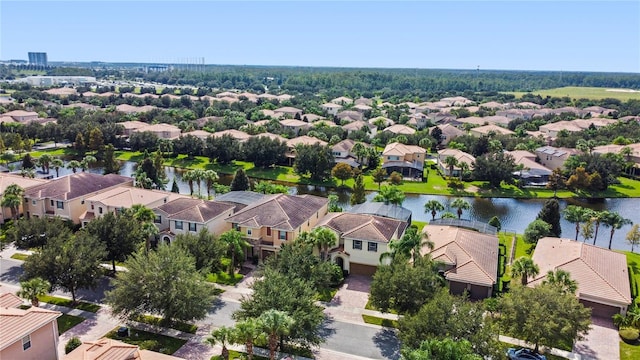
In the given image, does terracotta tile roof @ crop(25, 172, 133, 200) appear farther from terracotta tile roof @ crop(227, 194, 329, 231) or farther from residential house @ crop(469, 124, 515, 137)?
residential house @ crop(469, 124, 515, 137)

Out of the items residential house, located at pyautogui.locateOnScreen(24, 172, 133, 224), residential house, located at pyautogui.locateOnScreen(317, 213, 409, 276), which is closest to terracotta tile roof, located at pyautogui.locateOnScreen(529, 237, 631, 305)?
residential house, located at pyautogui.locateOnScreen(317, 213, 409, 276)

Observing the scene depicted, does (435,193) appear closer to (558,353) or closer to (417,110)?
(558,353)

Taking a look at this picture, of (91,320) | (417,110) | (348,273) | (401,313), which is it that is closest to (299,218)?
(348,273)

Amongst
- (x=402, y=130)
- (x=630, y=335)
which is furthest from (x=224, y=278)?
(x=402, y=130)

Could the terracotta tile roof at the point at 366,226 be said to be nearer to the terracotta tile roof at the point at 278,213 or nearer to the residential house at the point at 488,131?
the terracotta tile roof at the point at 278,213

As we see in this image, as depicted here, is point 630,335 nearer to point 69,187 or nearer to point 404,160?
point 69,187
